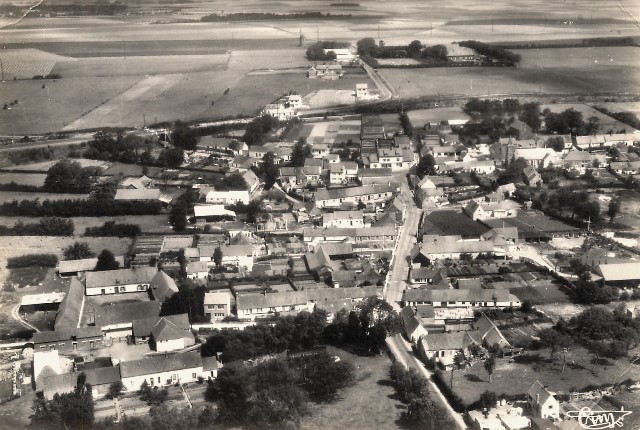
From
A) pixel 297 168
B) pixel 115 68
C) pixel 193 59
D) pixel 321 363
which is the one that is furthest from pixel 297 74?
pixel 321 363

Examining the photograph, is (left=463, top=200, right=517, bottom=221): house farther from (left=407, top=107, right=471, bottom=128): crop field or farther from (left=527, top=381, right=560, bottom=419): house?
(left=527, top=381, right=560, bottom=419): house

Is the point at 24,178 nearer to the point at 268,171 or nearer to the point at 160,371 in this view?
the point at 268,171

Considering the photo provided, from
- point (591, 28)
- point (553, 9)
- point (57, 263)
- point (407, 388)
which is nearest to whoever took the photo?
point (407, 388)

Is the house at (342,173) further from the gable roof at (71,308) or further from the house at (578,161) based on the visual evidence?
the gable roof at (71,308)

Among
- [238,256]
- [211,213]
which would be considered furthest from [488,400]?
[211,213]

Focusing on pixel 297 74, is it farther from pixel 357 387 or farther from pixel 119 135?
pixel 357 387

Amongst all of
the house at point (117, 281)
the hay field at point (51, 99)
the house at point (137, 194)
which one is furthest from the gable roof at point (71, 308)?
the hay field at point (51, 99)

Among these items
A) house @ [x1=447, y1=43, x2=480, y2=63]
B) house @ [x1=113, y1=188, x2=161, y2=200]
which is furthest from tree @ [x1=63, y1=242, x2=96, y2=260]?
house @ [x1=447, y1=43, x2=480, y2=63]
